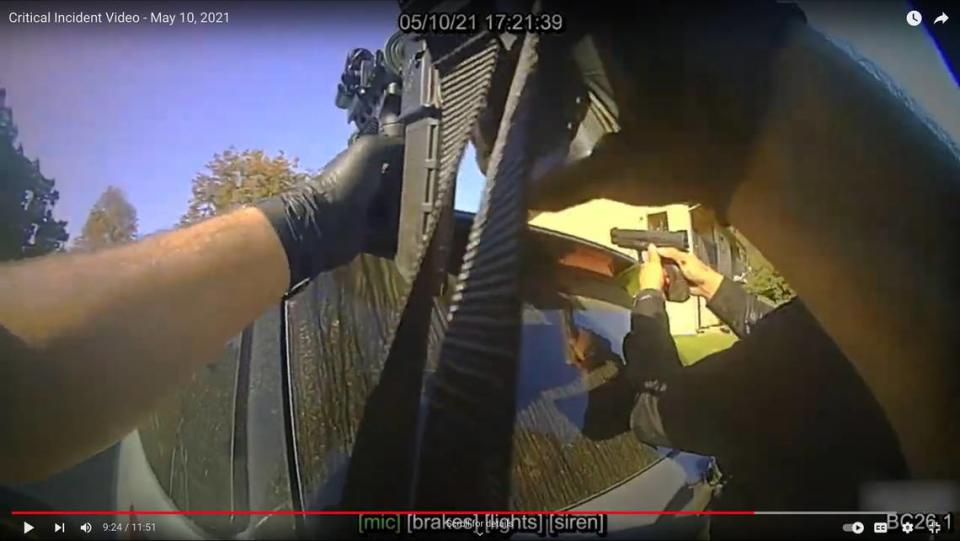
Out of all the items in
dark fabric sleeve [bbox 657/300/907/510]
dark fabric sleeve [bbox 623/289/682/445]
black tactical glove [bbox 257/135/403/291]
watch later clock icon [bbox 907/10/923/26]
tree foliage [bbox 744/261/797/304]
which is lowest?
dark fabric sleeve [bbox 657/300/907/510]

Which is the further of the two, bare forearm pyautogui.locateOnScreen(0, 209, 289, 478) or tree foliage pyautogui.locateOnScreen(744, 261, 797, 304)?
tree foliage pyautogui.locateOnScreen(744, 261, 797, 304)

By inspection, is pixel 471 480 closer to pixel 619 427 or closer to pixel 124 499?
pixel 619 427

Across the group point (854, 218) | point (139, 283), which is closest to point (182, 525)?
point (139, 283)

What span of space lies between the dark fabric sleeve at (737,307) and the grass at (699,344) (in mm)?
27

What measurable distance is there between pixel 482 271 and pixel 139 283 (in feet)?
1.96

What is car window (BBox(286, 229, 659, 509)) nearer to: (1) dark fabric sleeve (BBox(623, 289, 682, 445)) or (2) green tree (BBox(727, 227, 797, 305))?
(1) dark fabric sleeve (BBox(623, 289, 682, 445))

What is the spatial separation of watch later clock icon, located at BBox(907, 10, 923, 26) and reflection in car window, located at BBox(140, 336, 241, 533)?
1.37 meters

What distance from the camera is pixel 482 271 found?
64.5 inches

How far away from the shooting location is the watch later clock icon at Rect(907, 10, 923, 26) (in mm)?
1713

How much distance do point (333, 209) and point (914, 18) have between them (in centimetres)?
114

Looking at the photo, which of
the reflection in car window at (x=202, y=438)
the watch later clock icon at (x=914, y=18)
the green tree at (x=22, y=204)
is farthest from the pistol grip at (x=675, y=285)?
the green tree at (x=22, y=204)

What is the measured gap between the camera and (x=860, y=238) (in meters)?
1.68

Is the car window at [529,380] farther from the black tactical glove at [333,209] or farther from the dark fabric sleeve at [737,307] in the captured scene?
the dark fabric sleeve at [737,307]

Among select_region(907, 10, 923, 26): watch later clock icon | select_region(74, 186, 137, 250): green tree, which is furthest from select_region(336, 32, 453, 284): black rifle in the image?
select_region(907, 10, 923, 26): watch later clock icon
